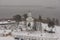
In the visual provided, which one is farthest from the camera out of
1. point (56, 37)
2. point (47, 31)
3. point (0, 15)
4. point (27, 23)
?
point (0, 15)

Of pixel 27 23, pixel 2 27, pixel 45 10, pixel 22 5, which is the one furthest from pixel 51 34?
pixel 22 5

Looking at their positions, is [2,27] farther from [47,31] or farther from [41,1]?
[41,1]

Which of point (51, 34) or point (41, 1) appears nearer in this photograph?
point (51, 34)

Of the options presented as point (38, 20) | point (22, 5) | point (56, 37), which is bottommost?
point (56, 37)

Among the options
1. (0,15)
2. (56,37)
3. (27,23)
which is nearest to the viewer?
(56,37)

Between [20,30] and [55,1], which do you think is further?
[55,1]

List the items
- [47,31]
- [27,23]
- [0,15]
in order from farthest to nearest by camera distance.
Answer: [0,15] → [27,23] → [47,31]

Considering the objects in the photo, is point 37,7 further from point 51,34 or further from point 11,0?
point 51,34

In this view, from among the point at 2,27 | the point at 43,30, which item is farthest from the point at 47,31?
the point at 2,27

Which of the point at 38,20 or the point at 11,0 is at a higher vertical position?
the point at 11,0
